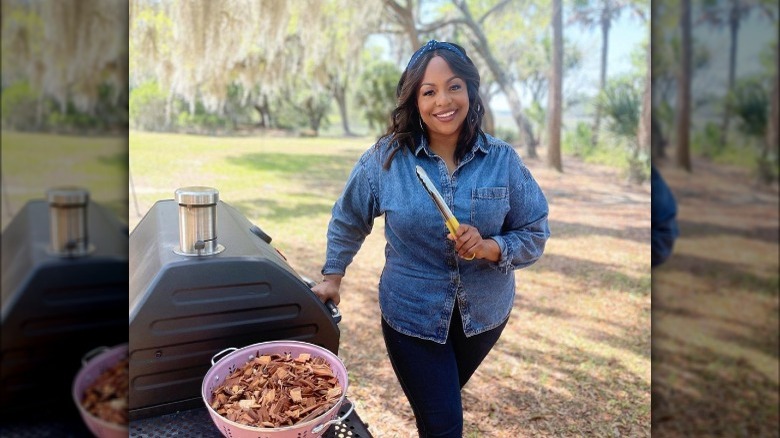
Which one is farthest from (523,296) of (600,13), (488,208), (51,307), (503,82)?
(600,13)

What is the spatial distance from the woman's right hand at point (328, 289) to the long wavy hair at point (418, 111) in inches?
13.8

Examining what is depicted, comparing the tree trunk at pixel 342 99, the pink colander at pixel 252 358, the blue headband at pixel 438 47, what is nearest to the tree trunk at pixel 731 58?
the pink colander at pixel 252 358

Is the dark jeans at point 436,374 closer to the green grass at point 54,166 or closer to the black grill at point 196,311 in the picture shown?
the black grill at point 196,311

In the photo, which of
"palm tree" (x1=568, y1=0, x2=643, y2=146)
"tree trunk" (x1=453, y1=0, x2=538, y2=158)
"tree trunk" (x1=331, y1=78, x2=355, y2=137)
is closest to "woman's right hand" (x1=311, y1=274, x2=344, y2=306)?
"tree trunk" (x1=453, y1=0, x2=538, y2=158)

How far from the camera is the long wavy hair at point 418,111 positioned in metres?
1.54

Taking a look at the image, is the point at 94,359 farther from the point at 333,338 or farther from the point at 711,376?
the point at 333,338

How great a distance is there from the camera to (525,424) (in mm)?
2406

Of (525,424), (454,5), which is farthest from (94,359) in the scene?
(454,5)

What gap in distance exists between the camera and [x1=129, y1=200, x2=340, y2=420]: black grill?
4.23ft

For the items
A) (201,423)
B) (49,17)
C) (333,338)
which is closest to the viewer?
(49,17)

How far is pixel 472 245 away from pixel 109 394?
3.57ft

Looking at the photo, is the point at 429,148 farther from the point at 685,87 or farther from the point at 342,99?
Result: the point at 342,99

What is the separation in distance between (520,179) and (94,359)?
1336mm

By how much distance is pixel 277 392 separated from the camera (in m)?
1.28
